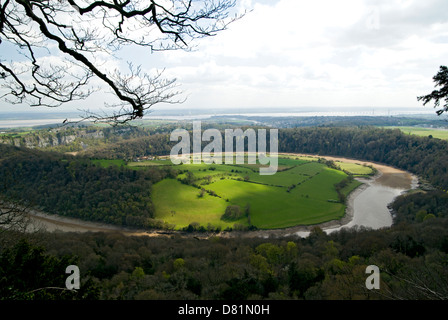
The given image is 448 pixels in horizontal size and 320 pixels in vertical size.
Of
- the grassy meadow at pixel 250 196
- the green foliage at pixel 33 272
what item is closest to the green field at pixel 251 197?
the grassy meadow at pixel 250 196

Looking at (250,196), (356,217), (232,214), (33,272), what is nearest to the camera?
(33,272)

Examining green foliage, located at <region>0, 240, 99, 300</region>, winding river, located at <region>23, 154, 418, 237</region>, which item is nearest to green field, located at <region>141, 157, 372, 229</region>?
winding river, located at <region>23, 154, 418, 237</region>

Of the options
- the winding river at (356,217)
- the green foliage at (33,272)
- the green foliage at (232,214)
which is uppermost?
the green foliage at (33,272)

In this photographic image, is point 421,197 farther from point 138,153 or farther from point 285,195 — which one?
point 138,153

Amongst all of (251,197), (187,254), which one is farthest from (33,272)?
(251,197)

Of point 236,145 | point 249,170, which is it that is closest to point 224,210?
point 249,170

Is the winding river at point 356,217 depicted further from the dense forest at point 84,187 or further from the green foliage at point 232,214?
the green foliage at point 232,214

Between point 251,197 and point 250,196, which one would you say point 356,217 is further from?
point 250,196
